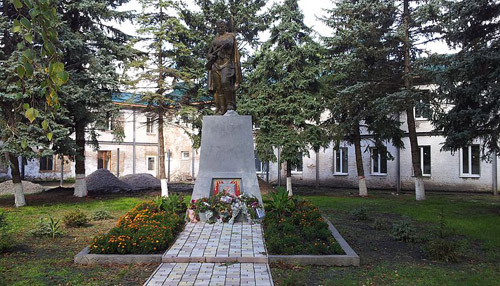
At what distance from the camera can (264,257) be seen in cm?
602

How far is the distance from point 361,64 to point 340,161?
1119 cm

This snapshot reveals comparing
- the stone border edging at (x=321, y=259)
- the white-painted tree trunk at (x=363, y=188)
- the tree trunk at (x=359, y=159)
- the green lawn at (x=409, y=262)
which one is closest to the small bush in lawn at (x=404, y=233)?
the green lawn at (x=409, y=262)

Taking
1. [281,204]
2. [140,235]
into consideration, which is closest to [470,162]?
[281,204]

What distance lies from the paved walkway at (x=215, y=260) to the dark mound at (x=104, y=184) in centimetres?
1344

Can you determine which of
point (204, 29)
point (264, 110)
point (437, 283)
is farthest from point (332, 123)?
point (437, 283)

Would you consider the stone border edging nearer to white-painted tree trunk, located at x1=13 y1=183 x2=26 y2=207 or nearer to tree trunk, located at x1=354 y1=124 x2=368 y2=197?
white-painted tree trunk, located at x1=13 y1=183 x2=26 y2=207

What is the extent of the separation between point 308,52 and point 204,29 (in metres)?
5.55

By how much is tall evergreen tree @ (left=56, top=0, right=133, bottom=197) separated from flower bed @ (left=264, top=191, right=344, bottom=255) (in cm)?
872

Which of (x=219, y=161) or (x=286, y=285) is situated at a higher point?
(x=219, y=161)

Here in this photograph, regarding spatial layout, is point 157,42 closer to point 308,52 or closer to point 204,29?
point 204,29

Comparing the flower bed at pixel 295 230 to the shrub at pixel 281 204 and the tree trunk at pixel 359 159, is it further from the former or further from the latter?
the tree trunk at pixel 359 159

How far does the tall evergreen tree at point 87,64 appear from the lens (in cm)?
1406

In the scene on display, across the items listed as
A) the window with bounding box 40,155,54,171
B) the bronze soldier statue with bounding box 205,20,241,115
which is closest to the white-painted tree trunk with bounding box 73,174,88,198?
the bronze soldier statue with bounding box 205,20,241,115

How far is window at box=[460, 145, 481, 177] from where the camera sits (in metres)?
20.3
